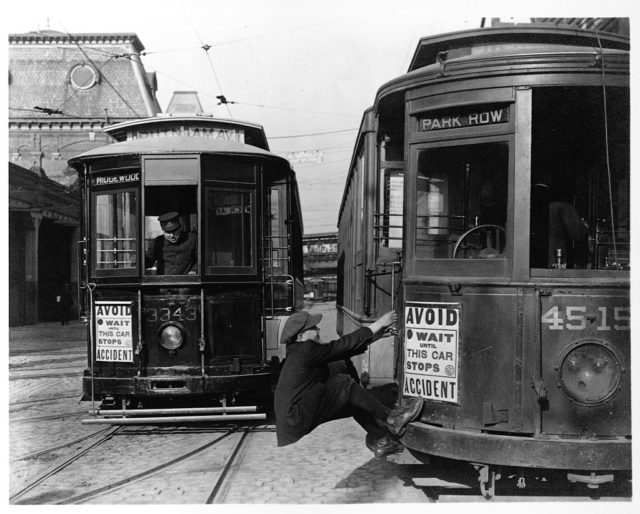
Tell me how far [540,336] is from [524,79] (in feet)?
5.57

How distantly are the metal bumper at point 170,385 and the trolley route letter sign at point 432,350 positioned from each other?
2478mm

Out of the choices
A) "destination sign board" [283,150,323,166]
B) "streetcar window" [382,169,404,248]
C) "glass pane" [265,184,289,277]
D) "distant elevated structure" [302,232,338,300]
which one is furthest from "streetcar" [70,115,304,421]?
"distant elevated structure" [302,232,338,300]

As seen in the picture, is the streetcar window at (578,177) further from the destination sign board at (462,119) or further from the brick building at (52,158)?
the brick building at (52,158)

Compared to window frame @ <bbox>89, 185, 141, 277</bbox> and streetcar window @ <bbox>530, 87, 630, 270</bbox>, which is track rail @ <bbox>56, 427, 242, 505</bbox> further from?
streetcar window @ <bbox>530, 87, 630, 270</bbox>

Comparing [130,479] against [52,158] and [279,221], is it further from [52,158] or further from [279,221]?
[52,158]

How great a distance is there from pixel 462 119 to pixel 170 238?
3.72 meters

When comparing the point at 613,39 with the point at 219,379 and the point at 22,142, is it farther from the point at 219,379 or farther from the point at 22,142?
the point at 22,142

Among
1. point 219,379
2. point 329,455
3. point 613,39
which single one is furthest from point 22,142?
point 613,39

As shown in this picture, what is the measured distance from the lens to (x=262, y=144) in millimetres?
10078

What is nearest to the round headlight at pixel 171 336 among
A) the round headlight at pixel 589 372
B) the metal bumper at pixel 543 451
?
the metal bumper at pixel 543 451

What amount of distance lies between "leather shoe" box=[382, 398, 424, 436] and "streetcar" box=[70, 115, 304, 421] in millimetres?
2284

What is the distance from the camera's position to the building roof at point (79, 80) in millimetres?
9297

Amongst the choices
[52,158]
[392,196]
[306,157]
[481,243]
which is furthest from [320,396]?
[52,158]

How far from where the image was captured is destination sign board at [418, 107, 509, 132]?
4.08 metres
